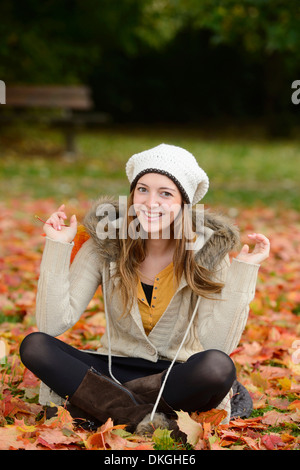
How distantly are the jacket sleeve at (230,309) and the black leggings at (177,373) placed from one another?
126 millimetres

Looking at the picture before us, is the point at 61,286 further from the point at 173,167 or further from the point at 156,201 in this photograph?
the point at 173,167

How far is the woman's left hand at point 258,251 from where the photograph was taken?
90.0 inches

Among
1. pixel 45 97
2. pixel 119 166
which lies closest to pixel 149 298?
pixel 119 166

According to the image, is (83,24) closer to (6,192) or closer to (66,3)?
(66,3)

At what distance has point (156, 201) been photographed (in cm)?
231

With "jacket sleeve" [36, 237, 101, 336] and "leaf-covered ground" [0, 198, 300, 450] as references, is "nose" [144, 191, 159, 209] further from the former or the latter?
"leaf-covered ground" [0, 198, 300, 450]

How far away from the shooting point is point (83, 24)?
51.7 ft

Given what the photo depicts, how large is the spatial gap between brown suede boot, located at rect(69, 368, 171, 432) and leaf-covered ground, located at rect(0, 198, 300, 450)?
6cm

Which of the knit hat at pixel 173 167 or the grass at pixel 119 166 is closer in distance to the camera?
the knit hat at pixel 173 167

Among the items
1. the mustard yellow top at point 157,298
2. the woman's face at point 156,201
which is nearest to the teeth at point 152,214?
the woman's face at point 156,201

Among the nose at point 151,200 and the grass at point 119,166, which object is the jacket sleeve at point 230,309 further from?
the grass at point 119,166

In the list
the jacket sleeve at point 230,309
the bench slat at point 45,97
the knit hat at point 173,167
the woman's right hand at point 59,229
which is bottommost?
the jacket sleeve at point 230,309

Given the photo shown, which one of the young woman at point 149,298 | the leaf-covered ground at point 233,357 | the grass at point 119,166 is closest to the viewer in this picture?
the leaf-covered ground at point 233,357
